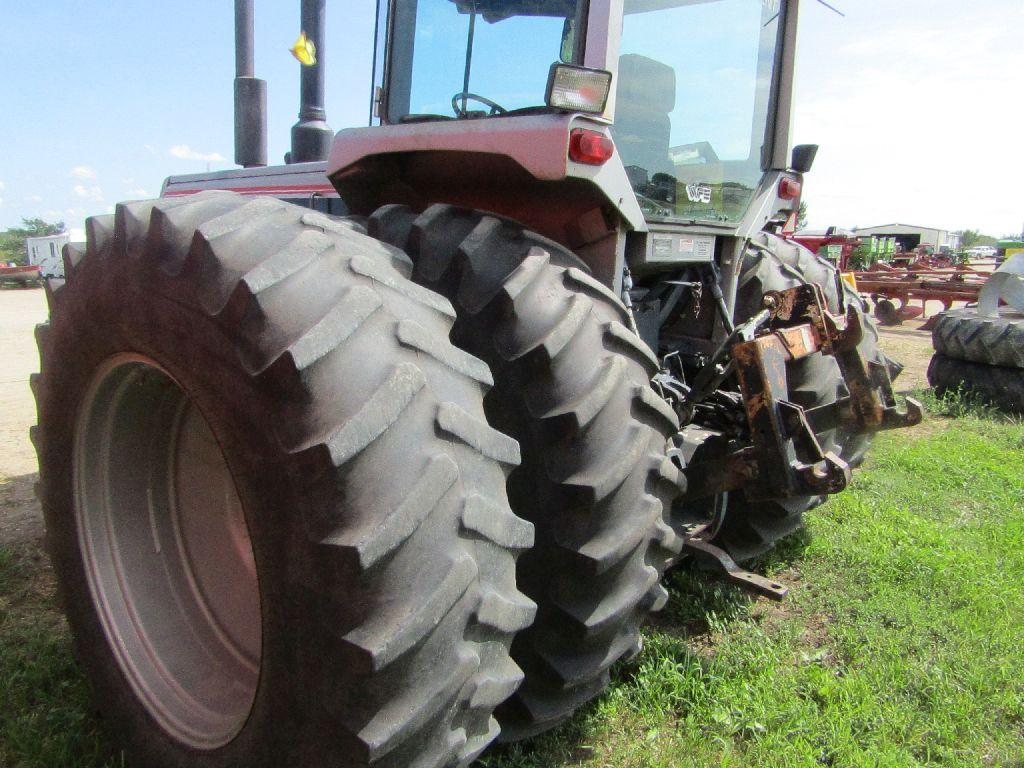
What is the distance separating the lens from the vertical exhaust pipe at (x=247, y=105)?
486 cm

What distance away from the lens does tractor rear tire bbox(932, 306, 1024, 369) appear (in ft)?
19.5

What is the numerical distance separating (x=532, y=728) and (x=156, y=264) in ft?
4.52

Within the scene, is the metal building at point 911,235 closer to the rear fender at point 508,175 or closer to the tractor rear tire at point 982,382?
the tractor rear tire at point 982,382

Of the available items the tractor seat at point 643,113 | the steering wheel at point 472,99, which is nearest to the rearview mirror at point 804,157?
the tractor seat at point 643,113

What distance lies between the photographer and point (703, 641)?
8.79ft

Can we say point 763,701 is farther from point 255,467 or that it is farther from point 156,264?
point 156,264

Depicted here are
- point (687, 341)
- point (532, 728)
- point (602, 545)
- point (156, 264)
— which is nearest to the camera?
point (156, 264)

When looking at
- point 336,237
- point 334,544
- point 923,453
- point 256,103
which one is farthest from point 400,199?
point 923,453

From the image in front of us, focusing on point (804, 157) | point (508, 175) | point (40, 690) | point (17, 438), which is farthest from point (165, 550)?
point (17, 438)

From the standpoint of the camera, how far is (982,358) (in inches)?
242

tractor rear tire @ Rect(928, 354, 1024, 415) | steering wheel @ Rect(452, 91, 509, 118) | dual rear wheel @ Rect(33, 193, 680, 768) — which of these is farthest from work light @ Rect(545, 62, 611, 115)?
tractor rear tire @ Rect(928, 354, 1024, 415)

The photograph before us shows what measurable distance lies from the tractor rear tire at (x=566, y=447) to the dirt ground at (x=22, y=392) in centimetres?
268

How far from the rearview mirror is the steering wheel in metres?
1.54

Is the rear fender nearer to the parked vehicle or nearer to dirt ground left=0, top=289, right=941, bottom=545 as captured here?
dirt ground left=0, top=289, right=941, bottom=545
